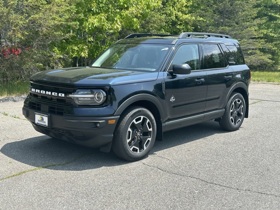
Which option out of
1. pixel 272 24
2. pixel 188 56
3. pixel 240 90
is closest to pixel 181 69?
pixel 188 56

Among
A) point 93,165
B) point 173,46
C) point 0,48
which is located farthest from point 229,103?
point 0,48

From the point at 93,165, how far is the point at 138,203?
4.15 ft

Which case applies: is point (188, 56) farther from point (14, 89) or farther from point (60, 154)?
point (14, 89)

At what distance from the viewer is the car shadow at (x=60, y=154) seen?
182 inches

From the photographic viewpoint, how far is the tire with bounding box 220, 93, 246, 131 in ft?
21.5

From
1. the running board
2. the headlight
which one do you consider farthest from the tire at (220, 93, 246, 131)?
the headlight

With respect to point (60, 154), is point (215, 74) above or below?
above

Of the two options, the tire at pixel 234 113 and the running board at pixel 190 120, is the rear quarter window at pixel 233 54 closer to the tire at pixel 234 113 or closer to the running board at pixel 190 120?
the tire at pixel 234 113

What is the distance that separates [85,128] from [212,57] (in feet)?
9.80

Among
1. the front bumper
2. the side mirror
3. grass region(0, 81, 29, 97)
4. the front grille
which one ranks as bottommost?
grass region(0, 81, 29, 97)

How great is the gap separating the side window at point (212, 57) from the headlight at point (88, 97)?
232cm

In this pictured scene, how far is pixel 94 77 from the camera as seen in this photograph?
4.62 m

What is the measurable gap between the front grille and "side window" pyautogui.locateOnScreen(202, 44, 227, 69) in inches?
104

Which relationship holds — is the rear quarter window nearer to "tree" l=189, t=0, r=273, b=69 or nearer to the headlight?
the headlight
